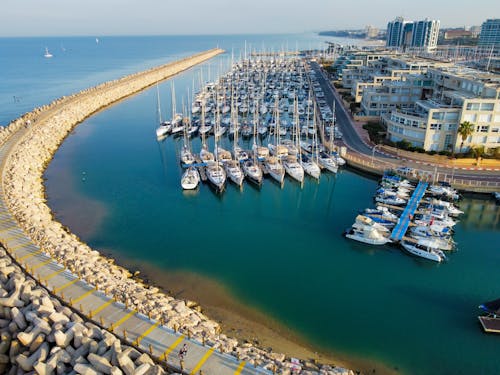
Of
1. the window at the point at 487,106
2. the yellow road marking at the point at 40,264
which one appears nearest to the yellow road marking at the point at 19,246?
the yellow road marking at the point at 40,264

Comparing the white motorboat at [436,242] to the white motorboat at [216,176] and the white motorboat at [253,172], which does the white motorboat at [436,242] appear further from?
the white motorboat at [216,176]

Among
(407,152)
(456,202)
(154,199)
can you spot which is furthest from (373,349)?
(407,152)

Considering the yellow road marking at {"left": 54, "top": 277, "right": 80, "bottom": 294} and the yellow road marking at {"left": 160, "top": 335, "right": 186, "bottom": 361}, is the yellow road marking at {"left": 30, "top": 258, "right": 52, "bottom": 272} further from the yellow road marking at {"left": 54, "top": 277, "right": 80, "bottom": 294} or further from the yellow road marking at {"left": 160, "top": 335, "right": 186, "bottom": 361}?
the yellow road marking at {"left": 160, "top": 335, "right": 186, "bottom": 361}

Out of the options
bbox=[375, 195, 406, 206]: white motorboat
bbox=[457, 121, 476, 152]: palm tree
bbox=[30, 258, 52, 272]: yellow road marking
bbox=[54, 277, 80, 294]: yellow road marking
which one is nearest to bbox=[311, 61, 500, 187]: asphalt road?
bbox=[457, 121, 476, 152]: palm tree

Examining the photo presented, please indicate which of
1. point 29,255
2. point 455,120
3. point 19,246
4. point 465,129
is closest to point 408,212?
point 465,129

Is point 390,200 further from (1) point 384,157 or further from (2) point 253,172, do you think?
(2) point 253,172

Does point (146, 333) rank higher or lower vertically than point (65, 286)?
lower

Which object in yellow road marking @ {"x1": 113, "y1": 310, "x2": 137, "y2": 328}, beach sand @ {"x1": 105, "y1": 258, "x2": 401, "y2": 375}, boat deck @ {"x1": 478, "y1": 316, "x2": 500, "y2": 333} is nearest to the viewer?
yellow road marking @ {"x1": 113, "y1": 310, "x2": 137, "y2": 328}
